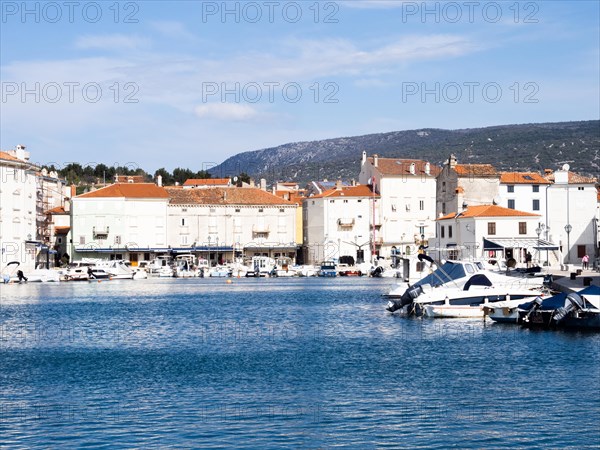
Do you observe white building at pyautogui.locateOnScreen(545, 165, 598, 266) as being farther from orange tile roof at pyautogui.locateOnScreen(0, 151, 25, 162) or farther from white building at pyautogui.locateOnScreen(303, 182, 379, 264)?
orange tile roof at pyautogui.locateOnScreen(0, 151, 25, 162)

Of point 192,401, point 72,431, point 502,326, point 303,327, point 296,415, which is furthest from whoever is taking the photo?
point 303,327

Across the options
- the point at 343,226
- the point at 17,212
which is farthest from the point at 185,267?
the point at 17,212

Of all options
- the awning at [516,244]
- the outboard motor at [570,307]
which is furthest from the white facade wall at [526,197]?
the outboard motor at [570,307]

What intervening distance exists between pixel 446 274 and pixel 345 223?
230 feet

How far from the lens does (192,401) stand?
23.5 metres

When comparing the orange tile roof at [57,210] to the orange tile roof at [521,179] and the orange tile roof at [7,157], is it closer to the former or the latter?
the orange tile roof at [7,157]

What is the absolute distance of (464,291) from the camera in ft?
144

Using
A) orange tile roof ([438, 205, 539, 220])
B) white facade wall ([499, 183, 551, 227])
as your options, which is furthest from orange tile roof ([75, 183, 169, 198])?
orange tile roof ([438, 205, 539, 220])

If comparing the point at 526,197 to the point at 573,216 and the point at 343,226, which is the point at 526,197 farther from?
the point at 343,226

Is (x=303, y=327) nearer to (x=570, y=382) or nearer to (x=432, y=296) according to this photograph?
(x=432, y=296)

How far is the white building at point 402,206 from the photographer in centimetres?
11525

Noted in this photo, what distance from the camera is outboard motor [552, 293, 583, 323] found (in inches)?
1428

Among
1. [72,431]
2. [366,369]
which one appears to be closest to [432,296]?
[366,369]

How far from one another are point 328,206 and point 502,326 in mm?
77467
